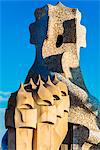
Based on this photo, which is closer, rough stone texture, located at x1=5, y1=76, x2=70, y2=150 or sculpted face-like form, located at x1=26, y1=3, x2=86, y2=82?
rough stone texture, located at x1=5, y1=76, x2=70, y2=150

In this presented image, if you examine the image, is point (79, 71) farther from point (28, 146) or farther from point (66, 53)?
point (28, 146)

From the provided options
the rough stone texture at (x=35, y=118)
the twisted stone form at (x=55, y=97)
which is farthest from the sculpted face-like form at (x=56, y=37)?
the rough stone texture at (x=35, y=118)

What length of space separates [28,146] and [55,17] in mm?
5871

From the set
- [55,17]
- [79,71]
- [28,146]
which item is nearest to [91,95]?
[79,71]

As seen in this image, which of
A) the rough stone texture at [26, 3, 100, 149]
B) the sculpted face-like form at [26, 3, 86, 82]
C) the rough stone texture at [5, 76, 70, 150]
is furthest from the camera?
the sculpted face-like form at [26, 3, 86, 82]

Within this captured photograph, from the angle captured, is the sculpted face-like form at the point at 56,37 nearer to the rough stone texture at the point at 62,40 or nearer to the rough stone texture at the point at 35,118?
the rough stone texture at the point at 62,40

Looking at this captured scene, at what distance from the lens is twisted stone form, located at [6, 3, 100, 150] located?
9125 millimetres

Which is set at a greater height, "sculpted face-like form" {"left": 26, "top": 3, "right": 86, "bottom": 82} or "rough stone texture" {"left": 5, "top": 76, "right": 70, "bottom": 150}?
"sculpted face-like form" {"left": 26, "top": 3, "right": 86, "bottom": 82}

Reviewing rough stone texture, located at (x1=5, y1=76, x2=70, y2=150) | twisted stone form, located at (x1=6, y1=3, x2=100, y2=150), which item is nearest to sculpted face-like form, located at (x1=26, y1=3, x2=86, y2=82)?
twisted stone form, located at (x1=6, y1=3, x2=100, y2=150)

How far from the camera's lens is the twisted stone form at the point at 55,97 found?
912cm

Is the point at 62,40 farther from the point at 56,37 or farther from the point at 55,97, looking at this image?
the point at 55,97

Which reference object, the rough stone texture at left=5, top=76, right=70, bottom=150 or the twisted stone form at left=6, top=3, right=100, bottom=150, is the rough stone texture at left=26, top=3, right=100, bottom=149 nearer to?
the twisted stone form at left=6, top=3, right=100, bottom=150

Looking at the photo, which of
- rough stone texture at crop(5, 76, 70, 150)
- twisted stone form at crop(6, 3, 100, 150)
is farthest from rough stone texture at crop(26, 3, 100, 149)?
rough stone texture at crop(5, 76, 70, 150)

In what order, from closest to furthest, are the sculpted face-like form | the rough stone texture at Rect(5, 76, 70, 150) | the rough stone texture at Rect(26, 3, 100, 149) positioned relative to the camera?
the rough stone texture at Rect(5, 76, 70, 150)
the rough stone texture at Rect(26, 3, 100, 149)
the sculpted face-like form
